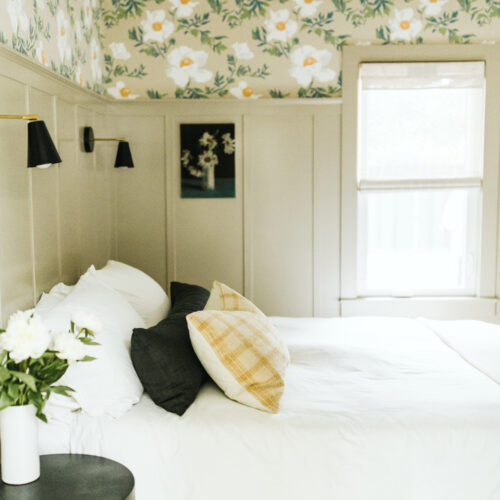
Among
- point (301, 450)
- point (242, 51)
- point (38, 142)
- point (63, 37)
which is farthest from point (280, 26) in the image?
point (301, 450)

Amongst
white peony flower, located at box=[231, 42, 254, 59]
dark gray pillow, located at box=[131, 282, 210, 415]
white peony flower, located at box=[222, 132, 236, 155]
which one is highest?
white peony flower, located at box=[231, 42, 254, 59]

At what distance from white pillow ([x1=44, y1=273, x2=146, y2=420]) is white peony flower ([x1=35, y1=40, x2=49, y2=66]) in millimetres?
1092

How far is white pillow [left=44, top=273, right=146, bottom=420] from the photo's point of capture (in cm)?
208

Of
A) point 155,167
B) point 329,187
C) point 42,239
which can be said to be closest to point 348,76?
point 329,187

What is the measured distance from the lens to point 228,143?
3.94 metres

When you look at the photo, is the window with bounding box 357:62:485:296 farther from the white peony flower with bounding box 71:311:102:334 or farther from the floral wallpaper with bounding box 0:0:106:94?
the white peony flower with bounding box 71:311:102:334

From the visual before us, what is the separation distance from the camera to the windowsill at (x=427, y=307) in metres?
4.05

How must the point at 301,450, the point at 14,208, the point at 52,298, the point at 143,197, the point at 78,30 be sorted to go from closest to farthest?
the point at 301,450, the point at 14,208, the point at 52,298, the point at 78,30, the point at 143,197

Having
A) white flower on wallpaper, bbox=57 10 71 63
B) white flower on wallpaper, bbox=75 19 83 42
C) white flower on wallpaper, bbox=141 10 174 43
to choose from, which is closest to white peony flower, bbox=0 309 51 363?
white flower on wallpaper, bbox=57 10 71 63

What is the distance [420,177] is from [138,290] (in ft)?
6.74

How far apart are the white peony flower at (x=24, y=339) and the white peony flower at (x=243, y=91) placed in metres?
2.57

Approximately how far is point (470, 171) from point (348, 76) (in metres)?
0.98

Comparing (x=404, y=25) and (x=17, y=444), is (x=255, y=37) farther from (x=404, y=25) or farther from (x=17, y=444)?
(x=17, y=444)

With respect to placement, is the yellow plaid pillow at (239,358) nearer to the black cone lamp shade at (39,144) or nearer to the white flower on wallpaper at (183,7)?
the black cone lamp shade at (39,144)
